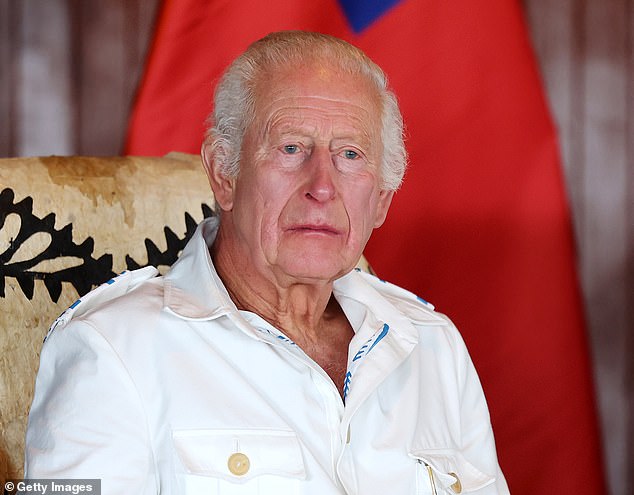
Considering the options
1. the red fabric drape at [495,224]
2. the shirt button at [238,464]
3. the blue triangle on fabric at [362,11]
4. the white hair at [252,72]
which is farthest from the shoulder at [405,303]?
the blue triangle on fabric at [362,11]

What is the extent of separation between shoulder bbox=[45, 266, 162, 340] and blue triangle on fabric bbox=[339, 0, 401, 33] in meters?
1.08

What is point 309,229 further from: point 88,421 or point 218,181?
A: point 88,421

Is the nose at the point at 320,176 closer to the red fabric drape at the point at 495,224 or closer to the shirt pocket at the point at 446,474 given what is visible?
the shirt pocket at the point at 446,474

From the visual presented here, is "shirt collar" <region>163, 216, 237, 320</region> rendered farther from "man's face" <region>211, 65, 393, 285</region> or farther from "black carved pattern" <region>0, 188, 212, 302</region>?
"black carved pattern" <region>0, 188, 212, 302</region>

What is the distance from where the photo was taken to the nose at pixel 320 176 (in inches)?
53.4

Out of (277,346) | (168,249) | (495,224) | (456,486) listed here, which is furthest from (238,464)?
(495,224)

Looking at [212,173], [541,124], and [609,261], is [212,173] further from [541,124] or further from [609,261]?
[609,261]

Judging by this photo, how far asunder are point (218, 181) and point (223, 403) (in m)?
0.38

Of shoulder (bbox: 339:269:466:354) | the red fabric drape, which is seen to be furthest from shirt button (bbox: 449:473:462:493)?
the red fabric drape

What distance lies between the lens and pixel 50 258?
4.82 ft

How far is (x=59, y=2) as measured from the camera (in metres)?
2.14

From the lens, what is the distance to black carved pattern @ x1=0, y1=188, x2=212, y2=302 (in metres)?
1.42

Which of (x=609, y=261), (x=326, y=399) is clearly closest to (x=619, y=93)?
(x=609, y=261)

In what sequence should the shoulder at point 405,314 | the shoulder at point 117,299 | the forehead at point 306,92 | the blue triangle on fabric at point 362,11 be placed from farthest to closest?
the blue triangle on fabric at point 362,11
the shoulder at point 405,314
the forehead at point 306,92
the shoulder at point 117,299
